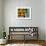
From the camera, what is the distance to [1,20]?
5195mm

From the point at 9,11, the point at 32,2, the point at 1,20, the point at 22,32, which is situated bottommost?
the point at 22,32

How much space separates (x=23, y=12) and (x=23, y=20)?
0.34 m

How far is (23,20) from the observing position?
523cm

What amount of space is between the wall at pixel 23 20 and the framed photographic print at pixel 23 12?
0.13 metres

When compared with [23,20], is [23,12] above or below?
above

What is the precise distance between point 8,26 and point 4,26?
17 cm

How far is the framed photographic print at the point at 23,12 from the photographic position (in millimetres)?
5195

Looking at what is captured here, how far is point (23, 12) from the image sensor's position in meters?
5.21

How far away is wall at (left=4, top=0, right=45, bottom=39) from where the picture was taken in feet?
17.1

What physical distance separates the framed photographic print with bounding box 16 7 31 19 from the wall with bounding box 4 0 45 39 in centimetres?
13

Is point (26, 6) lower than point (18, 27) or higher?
higher

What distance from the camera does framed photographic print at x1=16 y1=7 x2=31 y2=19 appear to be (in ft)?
17.0

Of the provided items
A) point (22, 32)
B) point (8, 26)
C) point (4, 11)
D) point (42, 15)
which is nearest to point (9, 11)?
point (4, 11)

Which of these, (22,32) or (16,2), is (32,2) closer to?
(16,2)
